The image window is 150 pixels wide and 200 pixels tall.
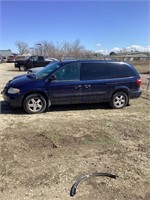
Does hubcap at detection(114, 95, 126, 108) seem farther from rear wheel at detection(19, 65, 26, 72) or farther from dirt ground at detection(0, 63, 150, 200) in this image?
rear wheel at detection(19, 65, 26, 72)

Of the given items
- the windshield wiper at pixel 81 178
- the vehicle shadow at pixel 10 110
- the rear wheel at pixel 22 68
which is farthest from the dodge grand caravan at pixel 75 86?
the rear wheel at pixel 22 68

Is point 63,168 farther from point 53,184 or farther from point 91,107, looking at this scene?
point 91,107

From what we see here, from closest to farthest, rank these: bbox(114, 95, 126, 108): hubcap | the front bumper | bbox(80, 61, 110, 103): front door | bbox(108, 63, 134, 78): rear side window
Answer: the front bumper < bbox(80, 61, 110, 103): front door < bbox(108, 63, 134, 78): rear side window < bbox(114, 95, 126, 108): hubcap

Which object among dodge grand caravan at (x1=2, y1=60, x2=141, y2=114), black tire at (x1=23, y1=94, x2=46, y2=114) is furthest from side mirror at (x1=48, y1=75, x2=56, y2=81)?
black tire at (x1=23, y1=94, x2=46, y2=114)

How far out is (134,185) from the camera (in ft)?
11.9

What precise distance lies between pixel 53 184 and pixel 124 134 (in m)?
2.52

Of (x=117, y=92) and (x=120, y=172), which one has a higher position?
(x=117, y=92)

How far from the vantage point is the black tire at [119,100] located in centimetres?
800

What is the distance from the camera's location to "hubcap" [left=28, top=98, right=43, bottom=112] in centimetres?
716

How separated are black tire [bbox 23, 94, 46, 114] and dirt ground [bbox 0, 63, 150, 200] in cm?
21

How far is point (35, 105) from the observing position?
283 inches

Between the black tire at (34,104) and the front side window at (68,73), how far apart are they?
0.80 metres

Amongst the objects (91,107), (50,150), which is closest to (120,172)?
(50,150)

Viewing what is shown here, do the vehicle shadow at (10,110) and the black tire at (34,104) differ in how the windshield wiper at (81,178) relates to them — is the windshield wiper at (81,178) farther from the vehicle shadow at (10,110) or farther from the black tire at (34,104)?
the vehicle shadow at (10,110)
